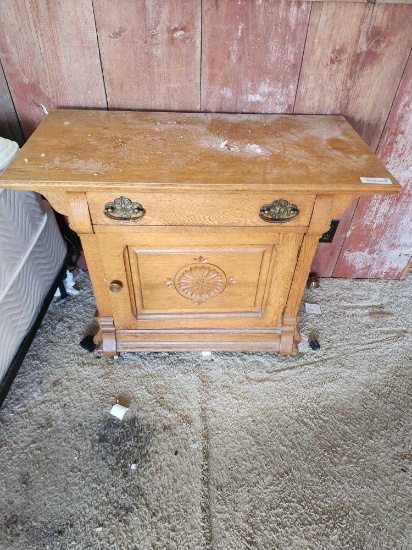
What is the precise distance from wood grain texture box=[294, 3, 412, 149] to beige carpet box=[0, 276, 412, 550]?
0.80 m

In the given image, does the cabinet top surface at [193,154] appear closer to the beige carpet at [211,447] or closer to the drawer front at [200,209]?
the drawer front at [200,209]

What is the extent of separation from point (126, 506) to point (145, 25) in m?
1.33

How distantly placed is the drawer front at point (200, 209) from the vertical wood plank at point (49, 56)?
1.51ft

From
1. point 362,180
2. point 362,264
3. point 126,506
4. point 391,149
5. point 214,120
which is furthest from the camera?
point 362,264

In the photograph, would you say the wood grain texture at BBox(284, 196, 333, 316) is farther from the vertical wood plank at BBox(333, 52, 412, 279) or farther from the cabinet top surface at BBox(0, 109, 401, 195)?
the vertical wood plank at BBox(333, 52, 412, 279)

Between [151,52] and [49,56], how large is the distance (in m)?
0.31

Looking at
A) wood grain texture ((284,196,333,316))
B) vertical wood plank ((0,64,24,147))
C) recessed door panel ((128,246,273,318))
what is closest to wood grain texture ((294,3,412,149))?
wood grain texture ((284,196,333,316))

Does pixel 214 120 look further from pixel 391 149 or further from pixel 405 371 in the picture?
pixel 405 371

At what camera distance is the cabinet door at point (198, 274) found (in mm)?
1061

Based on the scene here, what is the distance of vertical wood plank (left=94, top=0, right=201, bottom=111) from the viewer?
1.06 m

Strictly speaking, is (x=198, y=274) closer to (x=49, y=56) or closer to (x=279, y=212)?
(x=279, y=212)

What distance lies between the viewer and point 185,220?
1.01m

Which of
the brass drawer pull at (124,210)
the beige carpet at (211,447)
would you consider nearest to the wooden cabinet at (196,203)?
the brass drawer pull at (124,210)

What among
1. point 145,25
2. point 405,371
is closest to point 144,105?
point 145,25
